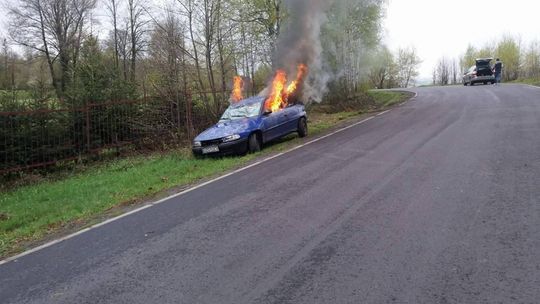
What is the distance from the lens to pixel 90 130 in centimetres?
1284

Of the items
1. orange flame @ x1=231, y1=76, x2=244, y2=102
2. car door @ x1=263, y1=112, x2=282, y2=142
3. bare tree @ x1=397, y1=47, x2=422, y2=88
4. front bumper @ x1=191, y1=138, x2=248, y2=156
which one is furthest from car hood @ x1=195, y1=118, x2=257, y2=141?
bare tree @ x1=397, y1=47, x2=422, y2=88

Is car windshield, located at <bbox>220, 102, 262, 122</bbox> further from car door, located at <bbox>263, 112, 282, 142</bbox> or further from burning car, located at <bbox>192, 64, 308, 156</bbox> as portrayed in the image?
car door, located at <bbox>263, 112, 282, 142</bbox>

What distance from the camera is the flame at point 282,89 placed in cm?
1311

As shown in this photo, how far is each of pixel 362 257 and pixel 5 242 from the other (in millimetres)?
5086

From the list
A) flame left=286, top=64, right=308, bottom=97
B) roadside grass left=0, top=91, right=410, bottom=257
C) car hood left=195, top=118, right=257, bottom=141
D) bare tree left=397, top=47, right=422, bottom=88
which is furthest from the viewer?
bare tree left=397, top=47, right=422, bottom=88

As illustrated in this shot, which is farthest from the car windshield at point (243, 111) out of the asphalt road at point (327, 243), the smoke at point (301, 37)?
the asphalt road at point (327, 243)

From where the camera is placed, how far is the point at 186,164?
35.9ft

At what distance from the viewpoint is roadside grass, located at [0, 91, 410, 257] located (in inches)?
260

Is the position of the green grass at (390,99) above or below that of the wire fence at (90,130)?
above

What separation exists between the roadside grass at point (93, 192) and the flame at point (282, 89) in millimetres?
1260

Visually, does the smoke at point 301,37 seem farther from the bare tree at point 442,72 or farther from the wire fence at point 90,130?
the bare tree at point 442,72

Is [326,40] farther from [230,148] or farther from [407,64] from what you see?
[407,64]

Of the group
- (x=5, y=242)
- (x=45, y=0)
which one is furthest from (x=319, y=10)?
(x=45, y=0)

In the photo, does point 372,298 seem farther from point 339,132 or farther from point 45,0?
point 45,0
